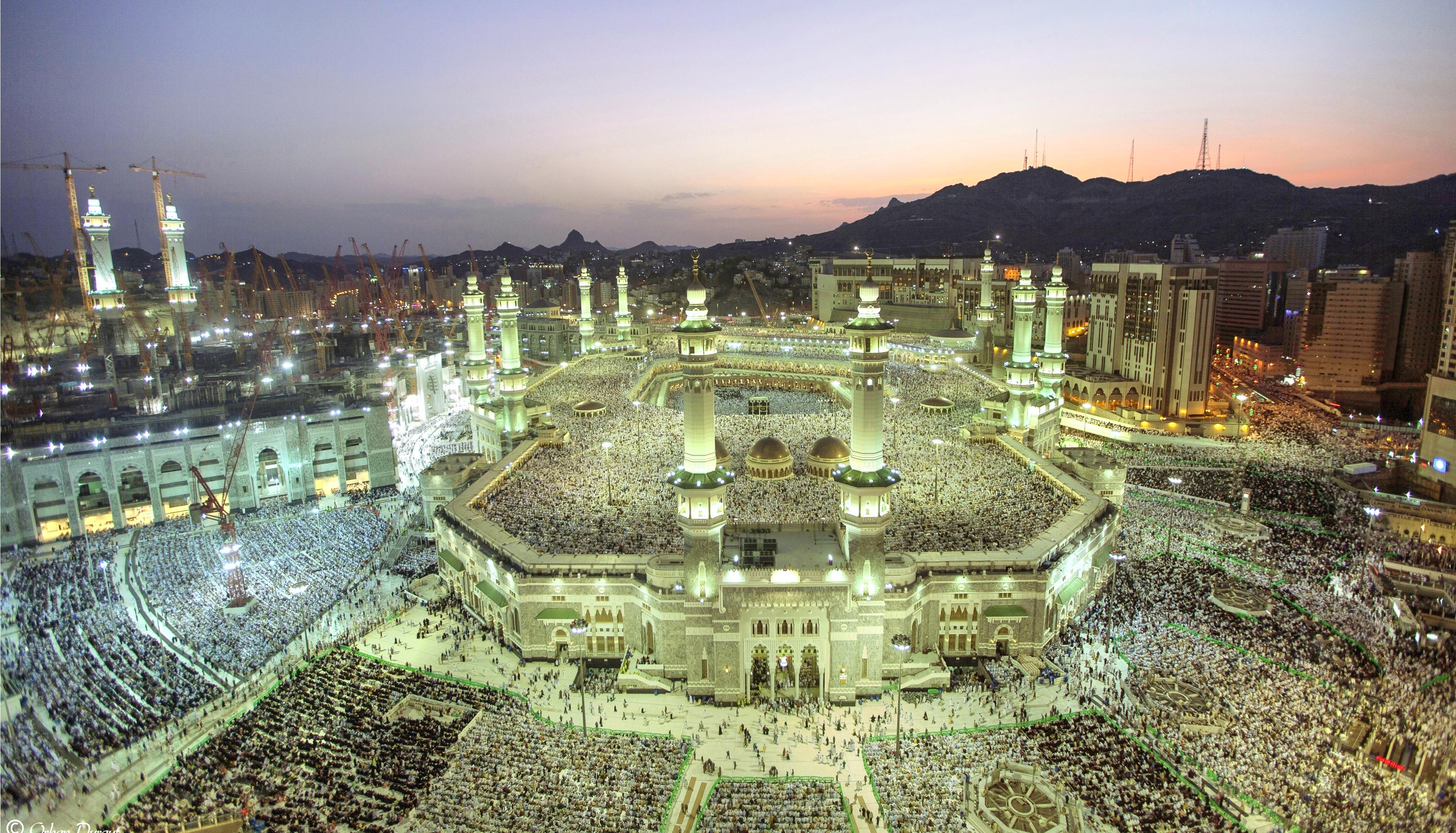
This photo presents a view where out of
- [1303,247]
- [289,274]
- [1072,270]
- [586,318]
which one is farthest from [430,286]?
[1303,247]

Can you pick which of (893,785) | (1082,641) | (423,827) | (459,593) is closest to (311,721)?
(423,827)

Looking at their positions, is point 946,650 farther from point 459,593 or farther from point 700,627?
point 459,593

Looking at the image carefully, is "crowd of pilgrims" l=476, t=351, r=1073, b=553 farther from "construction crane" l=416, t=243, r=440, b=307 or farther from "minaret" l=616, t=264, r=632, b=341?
"construction crane" l=416, t=243, r=440, b=307

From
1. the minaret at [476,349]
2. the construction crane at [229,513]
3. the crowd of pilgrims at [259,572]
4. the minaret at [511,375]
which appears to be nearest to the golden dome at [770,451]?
the minaret at [511,375]

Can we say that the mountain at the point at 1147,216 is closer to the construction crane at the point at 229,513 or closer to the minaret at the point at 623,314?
the minaret at the point at 623,314

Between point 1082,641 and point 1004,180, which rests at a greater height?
point 1004,180

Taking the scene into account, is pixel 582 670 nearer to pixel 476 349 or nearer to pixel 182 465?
pixel 476 349
